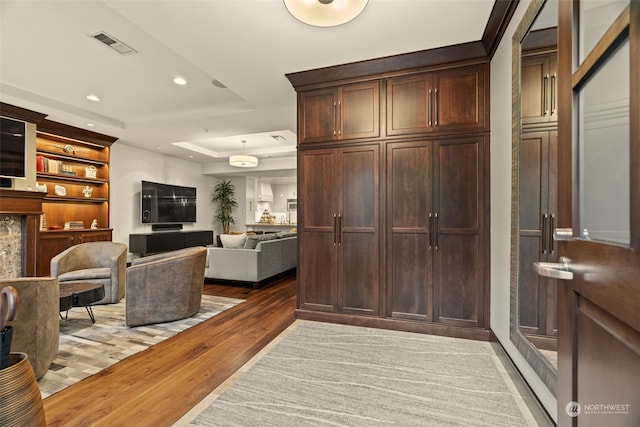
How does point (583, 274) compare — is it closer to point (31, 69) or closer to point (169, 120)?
point (31, 69)

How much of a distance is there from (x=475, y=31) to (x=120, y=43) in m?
3.19

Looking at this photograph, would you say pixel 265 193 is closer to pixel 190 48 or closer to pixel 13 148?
pixel 13 148

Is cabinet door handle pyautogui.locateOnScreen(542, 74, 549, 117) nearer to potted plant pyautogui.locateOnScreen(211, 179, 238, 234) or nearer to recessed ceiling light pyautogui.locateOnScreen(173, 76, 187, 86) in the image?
recessed ceiling light pyautogui.locateOnScreen(173, 76, 187, 86)

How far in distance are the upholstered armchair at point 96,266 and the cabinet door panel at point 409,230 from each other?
3301 millimetres

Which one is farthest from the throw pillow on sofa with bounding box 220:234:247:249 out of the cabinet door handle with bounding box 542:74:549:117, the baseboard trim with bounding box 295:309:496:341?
the cabinet door handle with bounding box 542:74:549:117

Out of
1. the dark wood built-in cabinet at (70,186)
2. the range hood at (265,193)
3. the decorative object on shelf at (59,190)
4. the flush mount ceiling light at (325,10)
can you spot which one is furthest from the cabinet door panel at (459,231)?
the range hood at (265,193)

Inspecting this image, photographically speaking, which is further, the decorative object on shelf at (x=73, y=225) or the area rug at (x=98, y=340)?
the decorative object on shelf at (x=73, y=225)

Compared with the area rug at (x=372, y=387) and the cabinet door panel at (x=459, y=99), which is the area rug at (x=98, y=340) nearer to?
the area rug at (x=372, y=387)

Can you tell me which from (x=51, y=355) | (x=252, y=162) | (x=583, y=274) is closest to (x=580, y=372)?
(x=583, y=274)

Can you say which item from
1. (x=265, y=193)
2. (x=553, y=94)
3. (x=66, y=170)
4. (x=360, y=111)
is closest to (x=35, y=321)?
(x=360, y=111)

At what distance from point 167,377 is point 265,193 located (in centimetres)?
913

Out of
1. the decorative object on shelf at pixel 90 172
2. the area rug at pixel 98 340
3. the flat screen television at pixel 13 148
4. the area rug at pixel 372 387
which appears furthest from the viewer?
the decorative object on shelf at pixel 90 172

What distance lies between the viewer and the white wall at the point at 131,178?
21.0 ft

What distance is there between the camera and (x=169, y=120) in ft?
16.3
